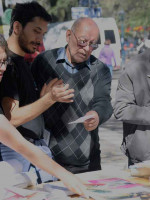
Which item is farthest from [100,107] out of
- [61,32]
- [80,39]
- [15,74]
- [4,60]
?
[61,32]

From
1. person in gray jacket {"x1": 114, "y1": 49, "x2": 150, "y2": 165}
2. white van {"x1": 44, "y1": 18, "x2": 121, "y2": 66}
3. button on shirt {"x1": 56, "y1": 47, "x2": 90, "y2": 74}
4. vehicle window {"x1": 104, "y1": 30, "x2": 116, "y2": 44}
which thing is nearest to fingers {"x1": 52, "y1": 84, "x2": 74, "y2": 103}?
person in gray jacket {"x1": 114, "y1": 49, "x2": 150, "y2": 165}

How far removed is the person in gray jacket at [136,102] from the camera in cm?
348

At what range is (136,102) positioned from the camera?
11.7ft

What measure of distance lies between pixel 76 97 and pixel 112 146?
4.78 meters

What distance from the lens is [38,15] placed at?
11.7 feet

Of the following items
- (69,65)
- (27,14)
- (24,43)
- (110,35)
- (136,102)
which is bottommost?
(110,35)

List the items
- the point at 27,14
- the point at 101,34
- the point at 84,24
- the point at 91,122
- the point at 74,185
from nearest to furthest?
the point at 74,185
the point at 91,122
the point at 27,14
the point at 84,24
the point at 101,34

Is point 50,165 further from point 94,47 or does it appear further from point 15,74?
point 94,47

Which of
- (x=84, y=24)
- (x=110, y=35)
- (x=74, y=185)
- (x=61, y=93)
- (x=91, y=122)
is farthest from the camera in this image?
(x=110, y=35)

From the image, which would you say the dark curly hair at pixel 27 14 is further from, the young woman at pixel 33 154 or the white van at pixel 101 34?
the white van at pixel 101 34

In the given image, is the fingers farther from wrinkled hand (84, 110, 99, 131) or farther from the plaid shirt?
the plaid shirt

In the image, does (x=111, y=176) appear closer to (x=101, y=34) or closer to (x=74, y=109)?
(x=74, y=109)

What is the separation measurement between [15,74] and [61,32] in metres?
19.5

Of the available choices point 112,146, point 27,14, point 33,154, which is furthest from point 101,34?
point 33,154
